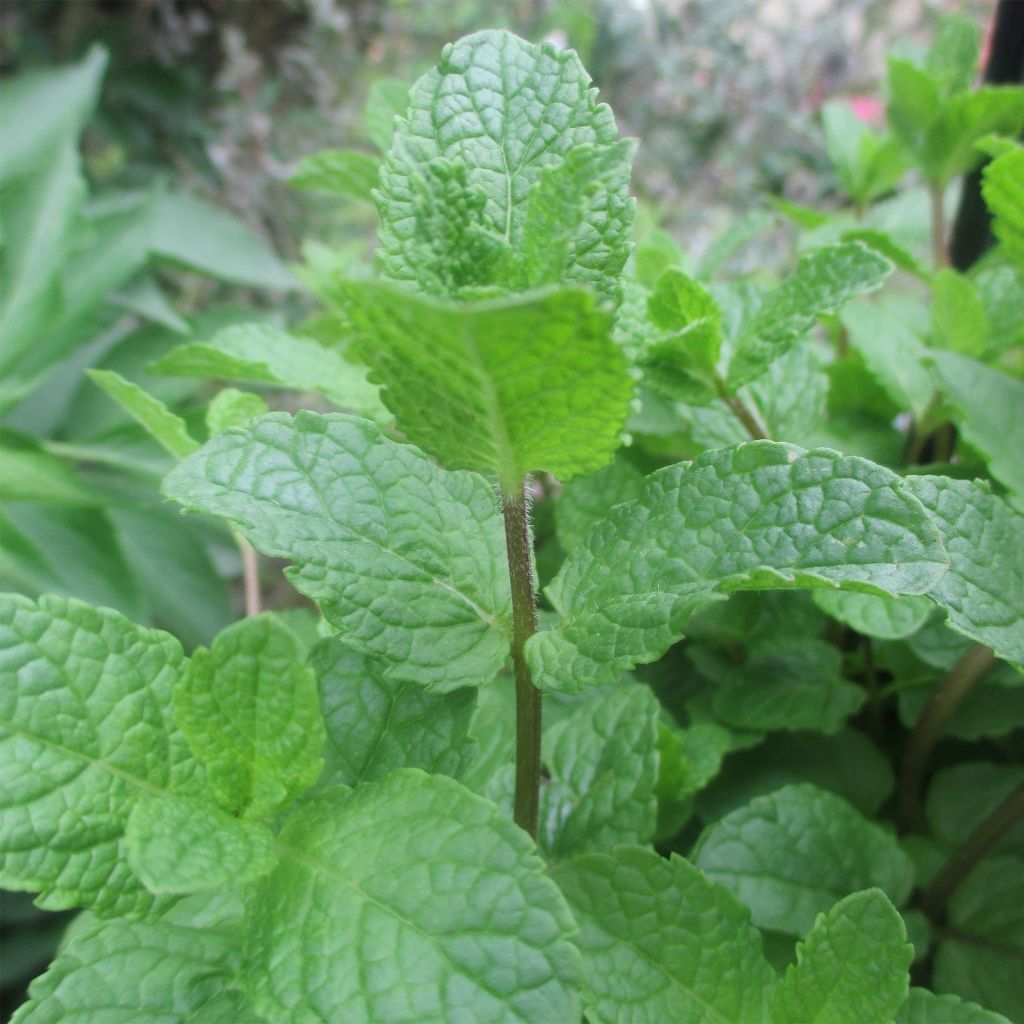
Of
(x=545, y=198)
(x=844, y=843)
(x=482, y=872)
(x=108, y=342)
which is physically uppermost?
(x=545, y=198)

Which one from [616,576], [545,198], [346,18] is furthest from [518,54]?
[346,18]

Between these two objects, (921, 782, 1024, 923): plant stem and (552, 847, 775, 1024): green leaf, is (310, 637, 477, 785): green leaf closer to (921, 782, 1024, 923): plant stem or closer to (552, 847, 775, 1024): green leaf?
(552, 847, 775, 1024): green leaf

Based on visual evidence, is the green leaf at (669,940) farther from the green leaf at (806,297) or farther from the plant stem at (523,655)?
the green leaf at (806,297)

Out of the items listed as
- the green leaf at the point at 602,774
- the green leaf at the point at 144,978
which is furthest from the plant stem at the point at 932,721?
the green leaf at the point at 144,978

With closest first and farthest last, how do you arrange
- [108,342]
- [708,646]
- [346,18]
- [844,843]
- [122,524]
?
[844,843]
[708,646]
[122,524]
[108,342]
[346,18]

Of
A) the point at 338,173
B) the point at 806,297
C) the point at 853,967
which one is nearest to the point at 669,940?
the point at 853,967

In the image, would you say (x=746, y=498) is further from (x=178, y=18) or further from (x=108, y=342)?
(x=178, y=18)

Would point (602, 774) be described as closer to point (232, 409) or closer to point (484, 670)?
point (484, 670)
